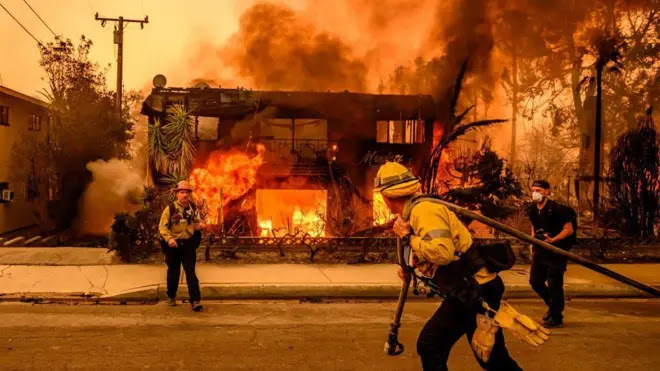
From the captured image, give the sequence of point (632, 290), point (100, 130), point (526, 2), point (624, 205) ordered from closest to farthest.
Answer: point (632, 290)
point (624, 205)
point (526, 2)
point (100, 130)

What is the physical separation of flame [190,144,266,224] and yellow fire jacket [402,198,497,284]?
457 inches

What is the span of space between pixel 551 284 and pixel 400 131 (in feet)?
40.4

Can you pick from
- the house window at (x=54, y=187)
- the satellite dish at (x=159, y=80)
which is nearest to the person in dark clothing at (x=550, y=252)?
the satellite dish at (x=159, y=80)

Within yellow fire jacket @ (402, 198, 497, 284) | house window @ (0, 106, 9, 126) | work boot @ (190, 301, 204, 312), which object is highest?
house window @ (0, 106, 9, 126)

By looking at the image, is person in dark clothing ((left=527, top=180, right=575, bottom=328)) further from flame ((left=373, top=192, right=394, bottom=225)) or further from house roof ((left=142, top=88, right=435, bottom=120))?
house roof ((left=142, top=88, right=435, bottom=120))

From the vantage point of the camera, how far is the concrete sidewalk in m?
8.28

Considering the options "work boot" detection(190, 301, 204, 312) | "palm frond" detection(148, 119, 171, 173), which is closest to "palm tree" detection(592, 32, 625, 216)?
"work boot" detection(190, 301, 204, 312)

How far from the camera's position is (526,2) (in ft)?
64.2

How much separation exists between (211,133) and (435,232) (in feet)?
47.9

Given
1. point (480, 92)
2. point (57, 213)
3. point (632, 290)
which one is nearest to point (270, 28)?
point (480, 92)

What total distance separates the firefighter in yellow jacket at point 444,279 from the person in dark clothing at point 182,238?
3990 mm

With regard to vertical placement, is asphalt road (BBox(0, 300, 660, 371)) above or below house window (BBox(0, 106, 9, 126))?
below

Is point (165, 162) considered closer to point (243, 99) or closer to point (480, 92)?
point (243, 99)

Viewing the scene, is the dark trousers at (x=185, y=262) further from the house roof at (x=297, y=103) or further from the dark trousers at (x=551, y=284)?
the house roof at (x=297, y=103)
